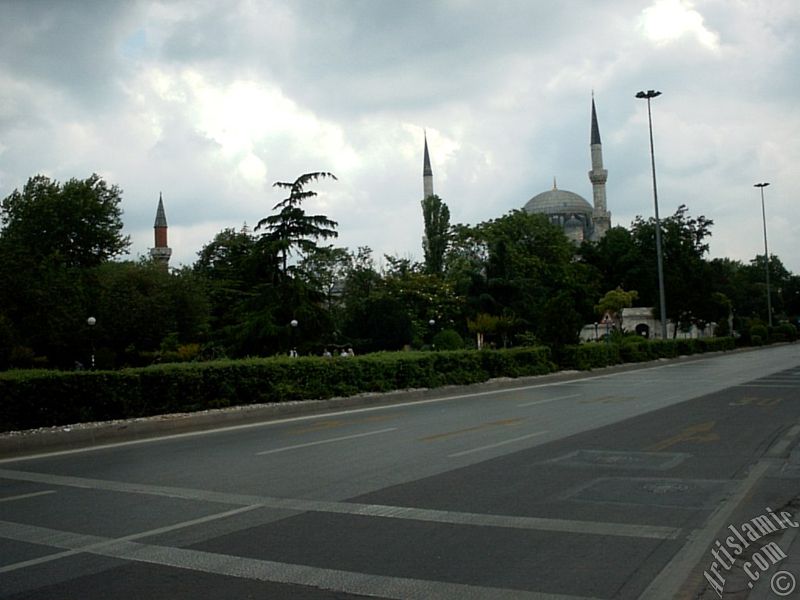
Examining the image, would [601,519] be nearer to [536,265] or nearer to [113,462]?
[113,462]

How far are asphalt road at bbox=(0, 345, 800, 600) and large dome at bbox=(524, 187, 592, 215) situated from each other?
112m

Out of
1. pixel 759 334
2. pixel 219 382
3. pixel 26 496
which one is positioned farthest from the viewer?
pixel 759 334

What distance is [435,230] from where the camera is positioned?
253 ft

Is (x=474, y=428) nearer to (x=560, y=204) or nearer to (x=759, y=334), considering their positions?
(x=759, y=334)

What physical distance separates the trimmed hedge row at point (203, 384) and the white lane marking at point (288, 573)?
8.59 metres

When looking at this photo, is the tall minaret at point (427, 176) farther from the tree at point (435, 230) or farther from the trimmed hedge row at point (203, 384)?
the trimmed hedge row at point (203, 384)

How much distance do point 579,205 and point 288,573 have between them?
125012mm

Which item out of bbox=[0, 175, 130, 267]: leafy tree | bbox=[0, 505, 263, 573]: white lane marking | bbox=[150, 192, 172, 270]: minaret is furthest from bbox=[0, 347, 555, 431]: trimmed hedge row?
bbox=[150, 192, 172, 270]: minaret

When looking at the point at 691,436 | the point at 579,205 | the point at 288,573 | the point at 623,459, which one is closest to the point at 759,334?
the point at 579,205

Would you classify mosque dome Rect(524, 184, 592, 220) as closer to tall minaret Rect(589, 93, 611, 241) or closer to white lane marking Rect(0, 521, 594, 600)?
tall minaret Rect(589, 93, 611, 241)

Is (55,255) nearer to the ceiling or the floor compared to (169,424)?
nearer to the ceiling

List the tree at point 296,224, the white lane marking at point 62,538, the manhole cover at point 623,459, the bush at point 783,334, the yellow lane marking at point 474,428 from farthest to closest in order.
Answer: the bush at point 783,334 → the tree at point 296,224 → the yellow lane marking at point 474,428 → the manhole cover at point 623,459 → the white lane marking at point 62,538

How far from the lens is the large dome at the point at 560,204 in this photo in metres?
127

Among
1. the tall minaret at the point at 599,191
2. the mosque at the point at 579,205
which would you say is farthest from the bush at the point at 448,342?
the tall minaret at the point at 599,191
